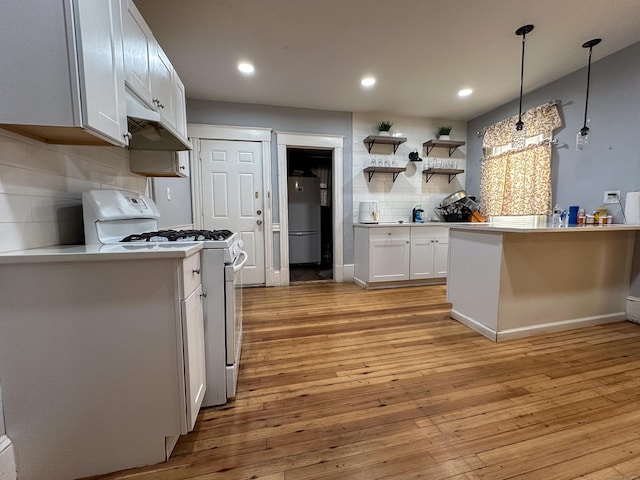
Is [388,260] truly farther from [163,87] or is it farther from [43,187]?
[43,187]

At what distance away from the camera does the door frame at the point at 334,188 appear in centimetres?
362

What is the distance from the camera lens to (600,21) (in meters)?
2.07

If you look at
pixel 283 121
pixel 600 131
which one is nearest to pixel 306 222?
pixel 283 121

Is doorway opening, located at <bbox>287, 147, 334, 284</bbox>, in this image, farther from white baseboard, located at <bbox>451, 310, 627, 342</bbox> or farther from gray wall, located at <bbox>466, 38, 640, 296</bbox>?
gray wall, located at <bbox>466, 38, 640, 296</bbox>

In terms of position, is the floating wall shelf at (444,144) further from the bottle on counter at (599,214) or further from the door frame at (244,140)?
the door frame at (244,140)

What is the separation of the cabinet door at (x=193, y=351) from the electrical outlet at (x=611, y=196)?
356 cm

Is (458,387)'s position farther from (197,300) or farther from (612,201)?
(612,201)

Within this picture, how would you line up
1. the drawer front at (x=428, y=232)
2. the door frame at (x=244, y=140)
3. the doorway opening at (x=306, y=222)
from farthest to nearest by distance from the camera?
the doorway opening at (x=306, y=222), the drawer front at (x=428, y=232), the door frame at (x=244, y=140)

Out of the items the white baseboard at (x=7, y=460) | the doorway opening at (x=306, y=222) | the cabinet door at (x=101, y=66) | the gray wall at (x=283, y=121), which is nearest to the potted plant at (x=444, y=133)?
the gray wall at (x=283, y=121)

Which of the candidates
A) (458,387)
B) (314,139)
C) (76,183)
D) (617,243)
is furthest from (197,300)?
(617,243)

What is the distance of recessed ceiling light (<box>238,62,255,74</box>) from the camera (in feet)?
8.54

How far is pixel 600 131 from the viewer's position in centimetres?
261

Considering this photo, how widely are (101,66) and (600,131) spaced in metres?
3.89

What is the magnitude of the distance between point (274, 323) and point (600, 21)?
3.56m
